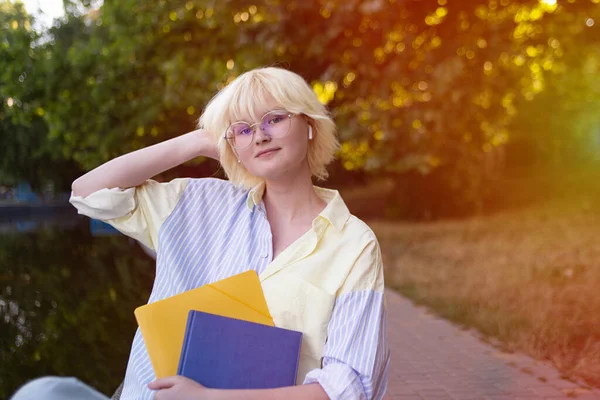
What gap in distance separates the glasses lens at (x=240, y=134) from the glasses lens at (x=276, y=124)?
0.16ft

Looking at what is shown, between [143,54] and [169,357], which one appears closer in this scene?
[169,357]

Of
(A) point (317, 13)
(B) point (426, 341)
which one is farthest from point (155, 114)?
(B) point (426, 341)

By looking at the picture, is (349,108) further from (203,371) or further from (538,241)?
(203,371)

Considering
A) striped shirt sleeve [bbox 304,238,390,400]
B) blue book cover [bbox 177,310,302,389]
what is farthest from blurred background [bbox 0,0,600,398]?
blue book cover [bbox 177,310,302,389]

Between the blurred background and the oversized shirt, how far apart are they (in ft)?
2.26

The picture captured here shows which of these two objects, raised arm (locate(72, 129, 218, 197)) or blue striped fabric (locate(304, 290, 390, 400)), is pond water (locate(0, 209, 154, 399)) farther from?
blue striped fabric (locate(304, 290, 390, 400))

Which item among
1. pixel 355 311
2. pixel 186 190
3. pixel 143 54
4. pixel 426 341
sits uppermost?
pixel 143 54

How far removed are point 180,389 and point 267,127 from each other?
75 cm

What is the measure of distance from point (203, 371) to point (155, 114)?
1393 centimetres

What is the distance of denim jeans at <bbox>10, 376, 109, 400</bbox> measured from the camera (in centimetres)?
124

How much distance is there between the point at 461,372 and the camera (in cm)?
518

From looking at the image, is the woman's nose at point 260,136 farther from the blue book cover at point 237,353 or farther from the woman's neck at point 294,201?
the blue book cover at point 237,353

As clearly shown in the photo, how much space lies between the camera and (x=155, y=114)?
15086 millimetres

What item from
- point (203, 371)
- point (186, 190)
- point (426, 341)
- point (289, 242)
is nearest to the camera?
point (203, 371)
